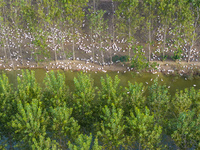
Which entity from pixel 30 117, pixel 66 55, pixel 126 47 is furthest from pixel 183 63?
pixel 30 117

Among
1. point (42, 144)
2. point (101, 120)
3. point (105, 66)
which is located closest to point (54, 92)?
point (101, 120)

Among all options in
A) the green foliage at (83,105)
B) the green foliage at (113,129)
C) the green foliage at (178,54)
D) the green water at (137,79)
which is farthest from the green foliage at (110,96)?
the green foliage at (178,54)

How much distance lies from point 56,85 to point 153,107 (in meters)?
9.85

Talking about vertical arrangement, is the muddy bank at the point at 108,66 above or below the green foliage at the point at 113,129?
above

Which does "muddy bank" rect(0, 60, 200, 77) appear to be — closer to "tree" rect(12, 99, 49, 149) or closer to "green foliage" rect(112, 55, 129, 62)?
"green foliage" rect(112, 55, 129, 62)

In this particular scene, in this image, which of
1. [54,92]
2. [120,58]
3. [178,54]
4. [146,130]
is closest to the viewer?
[146,130]

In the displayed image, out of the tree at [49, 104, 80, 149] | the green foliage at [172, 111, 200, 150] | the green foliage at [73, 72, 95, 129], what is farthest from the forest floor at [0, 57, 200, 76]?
the green foliage at [172, 111, 200, 150]

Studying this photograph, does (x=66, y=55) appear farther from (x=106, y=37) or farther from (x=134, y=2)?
(x=134, y=2)

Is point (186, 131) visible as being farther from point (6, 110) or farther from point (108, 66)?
point (108, 66)

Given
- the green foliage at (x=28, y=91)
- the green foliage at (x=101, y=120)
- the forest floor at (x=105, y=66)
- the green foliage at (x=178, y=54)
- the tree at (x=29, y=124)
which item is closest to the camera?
the green foliage at (x=101, y=120)

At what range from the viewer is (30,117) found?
66.9 ft

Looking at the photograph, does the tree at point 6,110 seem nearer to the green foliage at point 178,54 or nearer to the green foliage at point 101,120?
the green foliage at point 101,120

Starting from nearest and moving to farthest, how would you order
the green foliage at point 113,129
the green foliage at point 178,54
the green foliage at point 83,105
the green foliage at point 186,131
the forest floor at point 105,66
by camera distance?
the green foliage at point 186,131, the green foliage at point 113,129, the green foliage at point 83,105, the forest floor at point 105,66, the green foliage at point 178,54

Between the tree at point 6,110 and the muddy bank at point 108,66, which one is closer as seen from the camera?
the tree at point 6,110
